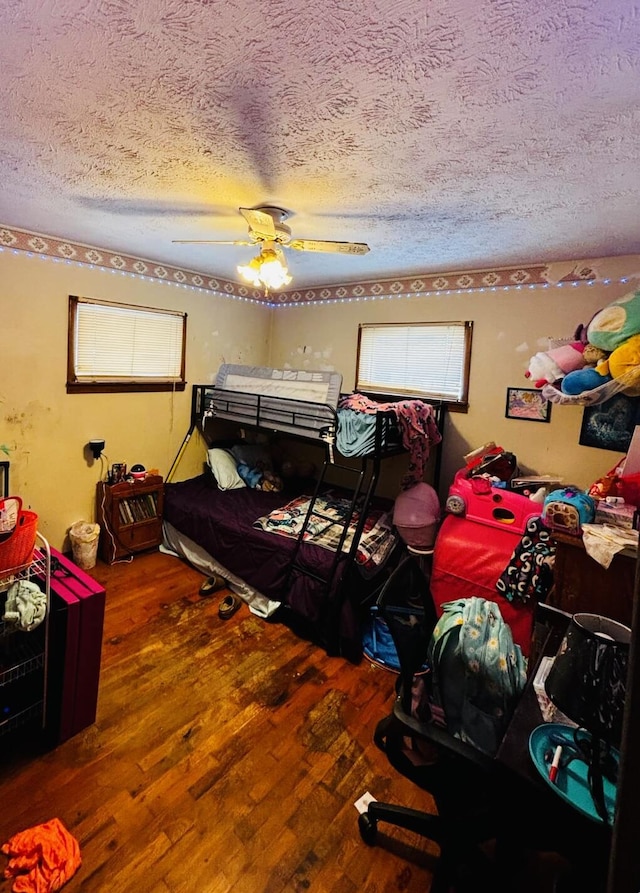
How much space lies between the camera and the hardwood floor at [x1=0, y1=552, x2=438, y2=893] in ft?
4.71

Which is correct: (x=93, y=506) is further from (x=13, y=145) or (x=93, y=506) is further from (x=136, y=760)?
(x=13, y=145)

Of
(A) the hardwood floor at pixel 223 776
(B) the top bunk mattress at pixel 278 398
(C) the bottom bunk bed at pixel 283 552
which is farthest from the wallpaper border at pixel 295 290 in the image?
(A) the hardwood floor at pixel 223 776

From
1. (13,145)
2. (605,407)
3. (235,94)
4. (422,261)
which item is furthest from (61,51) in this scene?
(605,407)

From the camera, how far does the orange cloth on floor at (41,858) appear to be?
1.33m

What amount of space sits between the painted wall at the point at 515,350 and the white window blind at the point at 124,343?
5.79 feet

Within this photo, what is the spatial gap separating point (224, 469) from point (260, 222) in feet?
8.10

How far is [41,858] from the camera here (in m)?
1.38

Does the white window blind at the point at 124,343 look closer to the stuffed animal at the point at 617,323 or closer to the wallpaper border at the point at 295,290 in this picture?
the wallpaper border at the point at 295,290

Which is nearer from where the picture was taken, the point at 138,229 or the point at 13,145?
the point at 13,145

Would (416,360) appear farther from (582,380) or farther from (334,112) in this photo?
(334,112)

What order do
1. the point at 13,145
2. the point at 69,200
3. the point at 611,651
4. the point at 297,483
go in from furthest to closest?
the point at 297,483, the point at 69,200, the point at 13,145, the point at 611,651

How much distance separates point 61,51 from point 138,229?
5.46 feet

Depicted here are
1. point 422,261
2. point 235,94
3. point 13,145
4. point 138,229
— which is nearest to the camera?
point 235,94

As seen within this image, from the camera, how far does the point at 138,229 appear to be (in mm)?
2641
